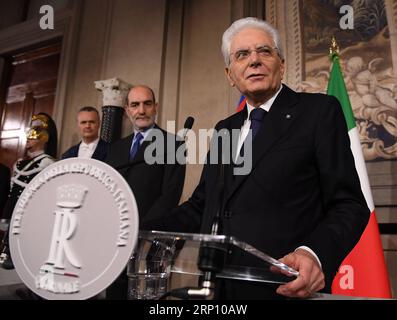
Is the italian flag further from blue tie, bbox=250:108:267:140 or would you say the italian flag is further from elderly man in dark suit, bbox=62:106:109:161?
elderly man in dark suit, bbox=62:106:109:161

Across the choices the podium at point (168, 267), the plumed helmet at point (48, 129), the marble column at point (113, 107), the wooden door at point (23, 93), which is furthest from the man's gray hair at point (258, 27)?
the wooden door at point (23, 93)

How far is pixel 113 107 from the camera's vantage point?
12.7ft

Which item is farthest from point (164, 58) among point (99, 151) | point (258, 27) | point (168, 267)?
point (168, 267)

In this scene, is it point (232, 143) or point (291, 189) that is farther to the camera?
point (232, 143)

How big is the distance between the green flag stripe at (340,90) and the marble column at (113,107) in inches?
82.1

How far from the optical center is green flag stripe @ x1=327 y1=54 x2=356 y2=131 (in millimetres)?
2498

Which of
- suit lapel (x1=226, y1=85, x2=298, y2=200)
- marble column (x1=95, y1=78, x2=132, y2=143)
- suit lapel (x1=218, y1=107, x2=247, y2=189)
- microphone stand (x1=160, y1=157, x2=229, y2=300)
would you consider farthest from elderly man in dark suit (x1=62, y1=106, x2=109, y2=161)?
microphone stand (x1=160, y1=157, x2=229, y2=300)

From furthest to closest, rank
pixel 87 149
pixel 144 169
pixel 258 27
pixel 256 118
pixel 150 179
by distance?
pixel 87 149, pixel 150 179, pixel 144 169, pixel 258 27, pixel 256 118

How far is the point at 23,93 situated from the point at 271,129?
5.26 meters

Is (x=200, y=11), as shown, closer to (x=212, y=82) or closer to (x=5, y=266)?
(x=212, y=82)

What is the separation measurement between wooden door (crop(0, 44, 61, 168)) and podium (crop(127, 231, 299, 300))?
4.81m

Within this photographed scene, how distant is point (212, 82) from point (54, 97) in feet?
8.20

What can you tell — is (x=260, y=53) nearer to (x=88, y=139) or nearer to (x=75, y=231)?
(x=75, y=231)

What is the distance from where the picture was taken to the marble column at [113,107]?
12.5ft
